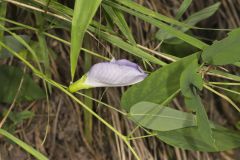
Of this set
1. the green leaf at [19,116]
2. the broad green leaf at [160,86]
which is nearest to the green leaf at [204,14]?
the broad green leaf at [160,86]

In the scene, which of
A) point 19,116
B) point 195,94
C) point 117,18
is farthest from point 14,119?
point 195,94

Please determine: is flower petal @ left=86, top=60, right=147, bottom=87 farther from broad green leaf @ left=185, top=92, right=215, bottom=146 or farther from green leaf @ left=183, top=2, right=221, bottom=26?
green leaf @ left=183, top=2, right=221, bottom=26

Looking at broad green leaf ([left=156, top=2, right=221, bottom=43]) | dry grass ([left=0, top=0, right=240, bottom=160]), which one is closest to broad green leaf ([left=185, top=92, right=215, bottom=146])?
broad green leaf ([left=156, top=2, right=221, bottom=43])

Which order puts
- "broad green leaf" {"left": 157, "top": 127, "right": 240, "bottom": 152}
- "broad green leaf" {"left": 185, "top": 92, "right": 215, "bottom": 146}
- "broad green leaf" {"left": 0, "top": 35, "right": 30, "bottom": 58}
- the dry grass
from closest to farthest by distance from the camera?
"broad green leaf" {"left": 185, "top": 92, "right": 215, "bottom": 146} → "broad green leaf" {"left": 157, "top": 127, "right": 240, "bottom": 152} → "broad green leaf" {"left": 0, "top": 35, "right": 30, "bottom": 58} → the dry grass

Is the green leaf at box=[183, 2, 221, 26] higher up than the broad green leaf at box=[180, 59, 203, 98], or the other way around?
the green leaf at box=[183, 2, 221, 26]

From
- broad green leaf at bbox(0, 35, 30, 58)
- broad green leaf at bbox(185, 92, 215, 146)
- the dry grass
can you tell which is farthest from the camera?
the dry grass

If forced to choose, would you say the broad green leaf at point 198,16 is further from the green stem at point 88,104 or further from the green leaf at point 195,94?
the green leaf at point 195,94
